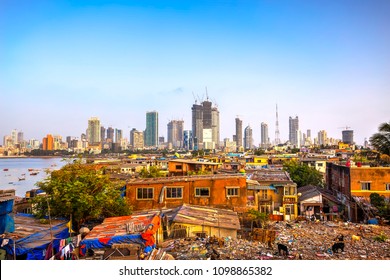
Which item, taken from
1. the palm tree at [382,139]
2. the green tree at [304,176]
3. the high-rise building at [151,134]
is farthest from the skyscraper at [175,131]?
the palm tree at [382,139]

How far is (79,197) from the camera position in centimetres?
604

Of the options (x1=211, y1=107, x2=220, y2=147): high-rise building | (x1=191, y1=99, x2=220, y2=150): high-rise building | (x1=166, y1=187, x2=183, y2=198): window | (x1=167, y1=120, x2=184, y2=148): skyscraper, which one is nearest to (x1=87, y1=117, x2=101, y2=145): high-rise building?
(x1=166, y1=187, x2=183, y2=198): window

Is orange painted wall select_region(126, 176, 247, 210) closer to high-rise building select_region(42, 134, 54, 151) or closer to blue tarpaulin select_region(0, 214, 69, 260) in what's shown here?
blue tarpaulin select_region(0, 214, 69, 260)

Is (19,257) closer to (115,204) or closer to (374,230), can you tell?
(115,204)

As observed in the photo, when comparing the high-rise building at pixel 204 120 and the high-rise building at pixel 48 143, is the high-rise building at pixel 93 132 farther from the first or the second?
the high-rise building at pixel 204 120

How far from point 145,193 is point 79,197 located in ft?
7.17

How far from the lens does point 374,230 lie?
7375 mm

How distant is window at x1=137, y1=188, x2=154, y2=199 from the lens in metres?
8.00

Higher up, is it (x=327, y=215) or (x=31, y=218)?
(x=31, y=218)

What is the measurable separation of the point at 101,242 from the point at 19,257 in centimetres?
123

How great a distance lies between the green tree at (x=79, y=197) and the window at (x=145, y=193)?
1.02m

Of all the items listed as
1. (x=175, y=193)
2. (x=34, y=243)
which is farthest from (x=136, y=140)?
(x=34, y=243)
